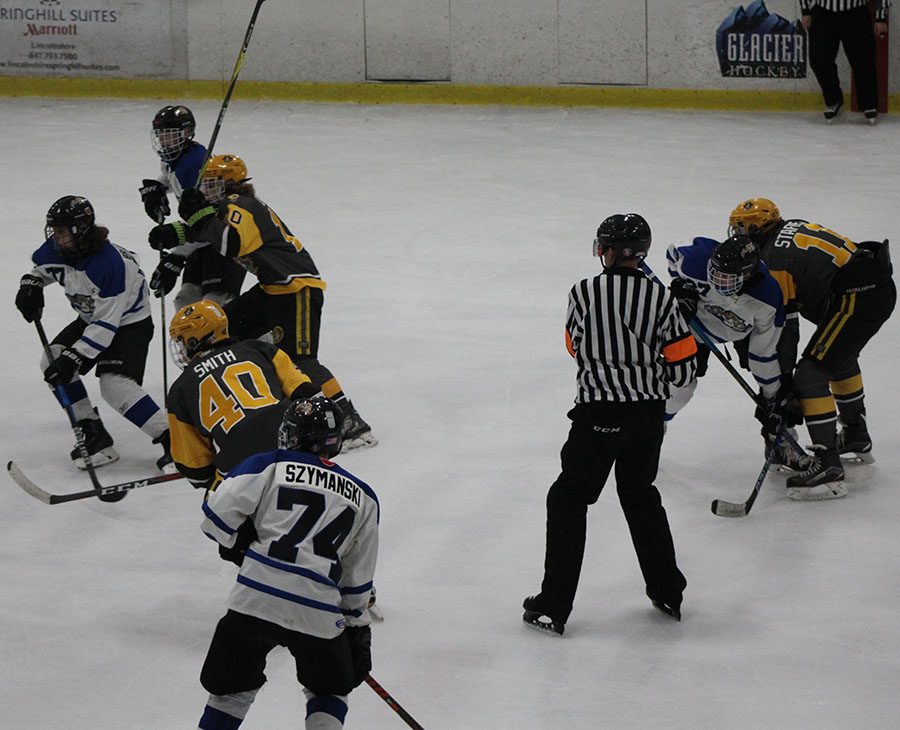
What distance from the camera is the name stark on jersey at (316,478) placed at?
109 inches

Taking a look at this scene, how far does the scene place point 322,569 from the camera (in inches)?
110

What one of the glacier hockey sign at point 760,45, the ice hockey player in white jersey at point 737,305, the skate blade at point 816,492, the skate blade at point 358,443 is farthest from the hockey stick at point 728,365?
the glacier hockey sign at point 760,45

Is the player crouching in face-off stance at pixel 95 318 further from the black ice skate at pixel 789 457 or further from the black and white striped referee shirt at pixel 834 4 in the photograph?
the black and white striped referee shirt at pixel 834 4

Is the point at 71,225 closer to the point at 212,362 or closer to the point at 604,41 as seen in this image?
the point at 212,362

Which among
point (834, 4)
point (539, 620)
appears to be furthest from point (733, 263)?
point (834, 4)

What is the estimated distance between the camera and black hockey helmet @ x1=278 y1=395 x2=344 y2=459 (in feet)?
9.14

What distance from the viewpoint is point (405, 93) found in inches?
391

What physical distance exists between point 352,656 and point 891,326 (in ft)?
12.4

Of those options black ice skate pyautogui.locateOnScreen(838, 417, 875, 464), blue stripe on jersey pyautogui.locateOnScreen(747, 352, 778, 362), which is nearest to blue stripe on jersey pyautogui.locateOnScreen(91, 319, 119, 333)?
blue stripe on jersey pyautogui.locateOnScreen(747, 352, 778, 362)

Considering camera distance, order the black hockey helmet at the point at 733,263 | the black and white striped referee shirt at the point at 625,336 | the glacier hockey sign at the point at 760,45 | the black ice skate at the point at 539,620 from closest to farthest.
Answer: the black and white striped referee shirt at the point at 625,336 < the black ice skate at the point at 539,620 < the black hockey helmet at the point at 733,263 < the glacier hockey sign at the point at 760,45

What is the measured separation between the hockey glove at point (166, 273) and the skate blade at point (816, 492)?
2.20 m

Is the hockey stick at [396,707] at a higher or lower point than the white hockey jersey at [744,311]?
lower

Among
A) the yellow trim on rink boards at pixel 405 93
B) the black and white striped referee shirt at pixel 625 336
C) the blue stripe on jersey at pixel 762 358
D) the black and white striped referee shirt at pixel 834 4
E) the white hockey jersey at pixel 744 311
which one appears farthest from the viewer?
the yellow trim on rink boards at pixel 405 93

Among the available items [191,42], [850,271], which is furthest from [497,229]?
[191,42]
